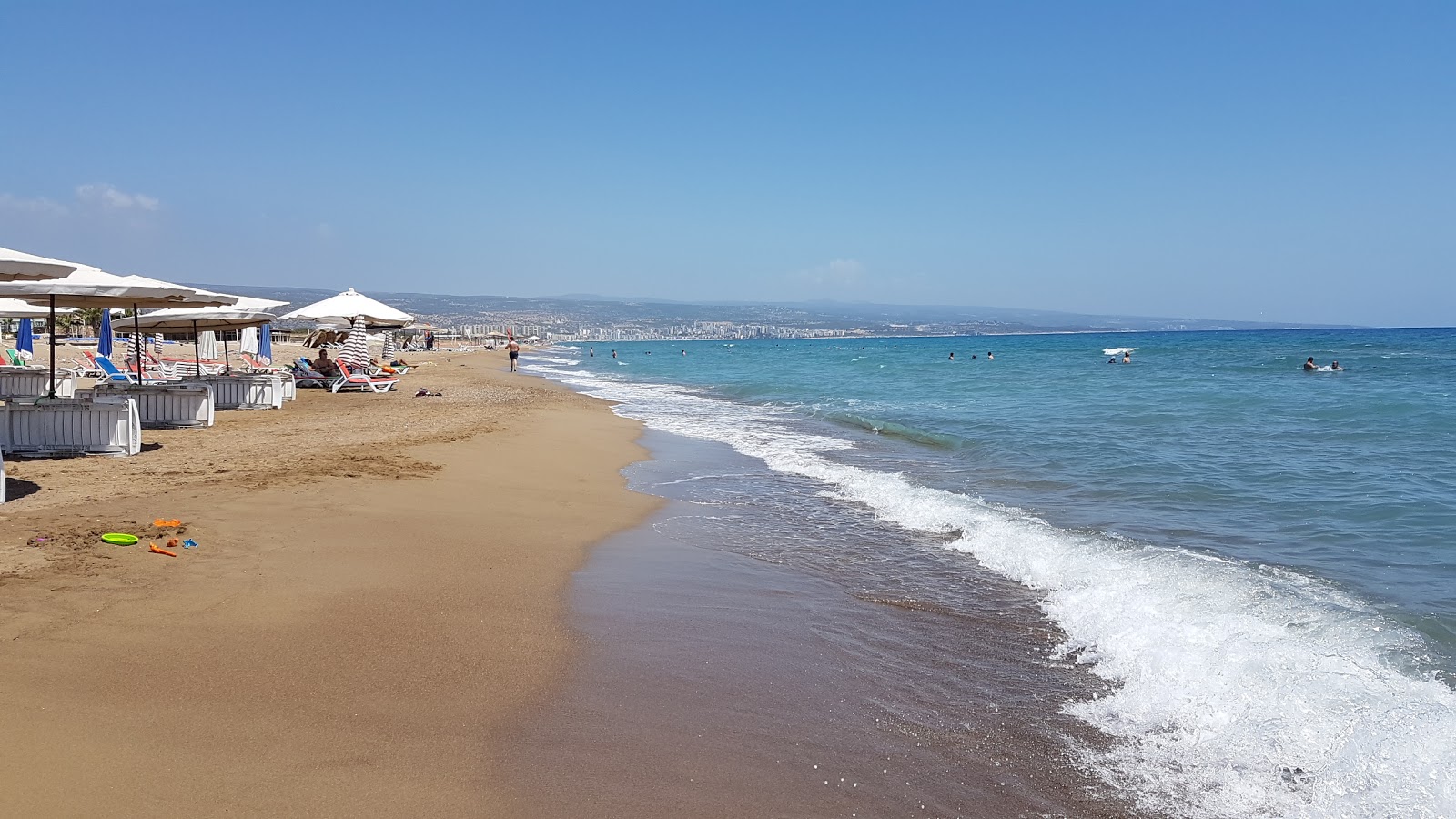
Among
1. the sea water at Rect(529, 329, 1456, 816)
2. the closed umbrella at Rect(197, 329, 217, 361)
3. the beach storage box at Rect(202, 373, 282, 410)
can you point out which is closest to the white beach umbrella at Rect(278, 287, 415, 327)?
the beach storage box at Rect(202, 373, 282, 410)

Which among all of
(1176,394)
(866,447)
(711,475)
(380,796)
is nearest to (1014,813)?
(380,796)

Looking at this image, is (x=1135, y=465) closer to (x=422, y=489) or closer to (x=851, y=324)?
(x=422, y=489)

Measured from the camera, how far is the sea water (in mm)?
3607

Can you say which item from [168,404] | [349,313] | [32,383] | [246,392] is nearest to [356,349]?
[349,313]

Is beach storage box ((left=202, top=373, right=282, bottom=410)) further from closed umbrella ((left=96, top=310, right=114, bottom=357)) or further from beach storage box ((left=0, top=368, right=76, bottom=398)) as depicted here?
closed umbrella ((left=96, top=310, right=114, bottom=357))

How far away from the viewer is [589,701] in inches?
156

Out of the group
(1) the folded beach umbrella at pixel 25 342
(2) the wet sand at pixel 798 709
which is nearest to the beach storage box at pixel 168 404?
(2) the wet sand at pixel 798 709

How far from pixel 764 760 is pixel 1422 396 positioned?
23640 millimetres

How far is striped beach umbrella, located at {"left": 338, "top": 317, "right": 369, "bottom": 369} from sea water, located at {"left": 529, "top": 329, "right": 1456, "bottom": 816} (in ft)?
27.9

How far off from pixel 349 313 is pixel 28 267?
15.3m

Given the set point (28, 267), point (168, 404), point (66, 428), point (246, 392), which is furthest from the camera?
point (246, 392)

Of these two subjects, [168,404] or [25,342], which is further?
[25,342]

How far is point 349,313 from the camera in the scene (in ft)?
69.8

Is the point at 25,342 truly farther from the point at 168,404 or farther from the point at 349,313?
the point at 168,404
